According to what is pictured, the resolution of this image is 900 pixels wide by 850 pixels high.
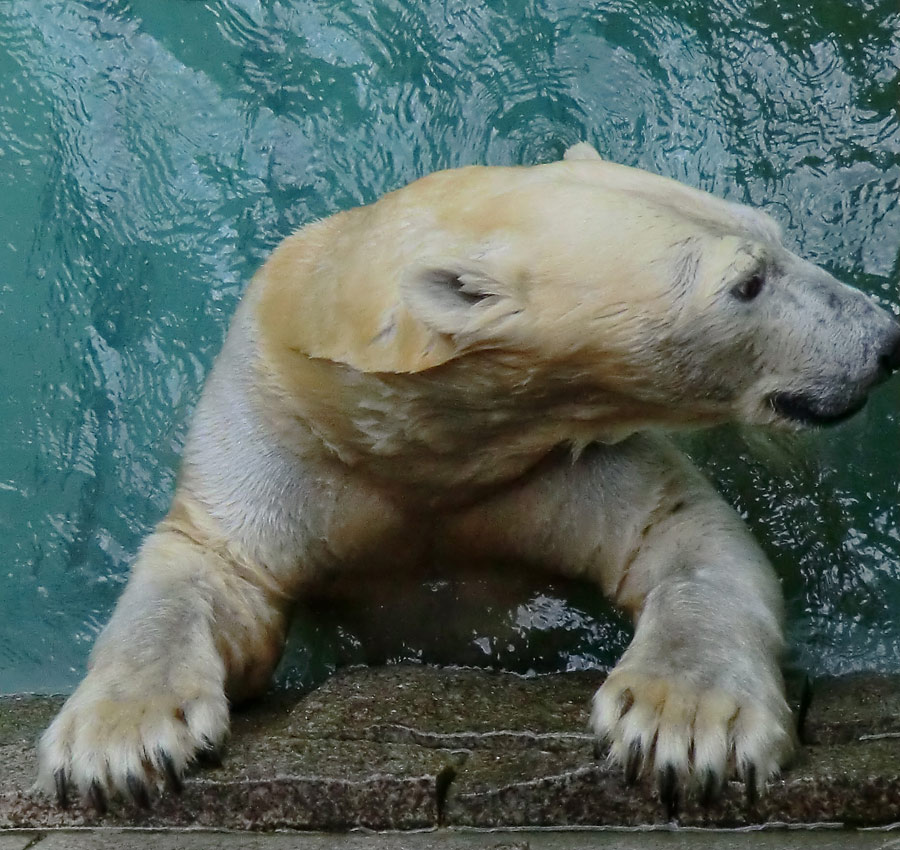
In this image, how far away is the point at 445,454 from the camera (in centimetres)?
314

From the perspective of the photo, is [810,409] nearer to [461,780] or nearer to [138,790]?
[461,780]

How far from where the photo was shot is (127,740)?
2.54 m

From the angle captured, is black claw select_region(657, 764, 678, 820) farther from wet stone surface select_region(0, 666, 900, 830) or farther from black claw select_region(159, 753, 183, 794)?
black claw select_region(159, 753, 183, 794)

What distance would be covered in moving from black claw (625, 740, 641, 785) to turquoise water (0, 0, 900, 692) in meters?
1.84

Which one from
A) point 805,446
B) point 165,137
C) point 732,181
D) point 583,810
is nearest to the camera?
point 583,810

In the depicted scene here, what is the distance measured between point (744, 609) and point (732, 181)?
2498 millimetres

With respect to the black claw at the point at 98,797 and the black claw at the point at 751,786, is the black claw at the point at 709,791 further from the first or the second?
the black claw at the point at 98,797

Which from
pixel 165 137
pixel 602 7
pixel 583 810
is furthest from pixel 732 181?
pixel 583 810

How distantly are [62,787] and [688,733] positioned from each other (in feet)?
4.02

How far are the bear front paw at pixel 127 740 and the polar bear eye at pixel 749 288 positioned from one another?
1.43 meters

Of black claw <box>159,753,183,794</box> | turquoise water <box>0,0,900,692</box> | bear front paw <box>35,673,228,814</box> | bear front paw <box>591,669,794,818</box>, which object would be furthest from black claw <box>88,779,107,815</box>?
turquoise water <box>0,0,900,692</box>

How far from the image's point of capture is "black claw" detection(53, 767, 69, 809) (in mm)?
2512

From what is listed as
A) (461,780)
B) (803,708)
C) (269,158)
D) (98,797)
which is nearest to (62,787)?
(98,797)

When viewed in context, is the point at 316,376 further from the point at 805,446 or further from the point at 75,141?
the point at 75,141
